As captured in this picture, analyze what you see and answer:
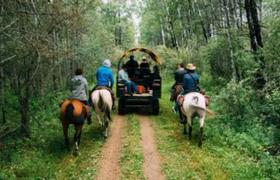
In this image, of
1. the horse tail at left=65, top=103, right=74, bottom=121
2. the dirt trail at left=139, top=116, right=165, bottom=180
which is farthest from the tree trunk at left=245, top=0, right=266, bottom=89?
the horse tail at left=65, top=103, right=74, bottom=121

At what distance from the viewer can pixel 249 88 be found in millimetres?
15766

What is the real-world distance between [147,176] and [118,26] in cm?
5551

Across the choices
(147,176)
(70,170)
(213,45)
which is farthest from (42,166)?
(213,45)

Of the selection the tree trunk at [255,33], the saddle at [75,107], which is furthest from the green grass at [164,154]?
the tree trunk at [255,33]

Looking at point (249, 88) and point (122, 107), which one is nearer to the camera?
point (249, 88)

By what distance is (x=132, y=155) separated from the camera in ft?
41.5

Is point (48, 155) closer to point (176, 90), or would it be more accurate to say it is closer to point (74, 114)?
point (74, 114)

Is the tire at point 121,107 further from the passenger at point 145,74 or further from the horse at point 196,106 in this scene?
the horse at point 196,106

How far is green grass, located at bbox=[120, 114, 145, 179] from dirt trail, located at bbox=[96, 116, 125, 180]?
0.55 ft

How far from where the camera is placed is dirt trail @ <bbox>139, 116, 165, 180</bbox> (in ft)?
36.5

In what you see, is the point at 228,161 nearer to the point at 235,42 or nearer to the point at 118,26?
the point at 235,42

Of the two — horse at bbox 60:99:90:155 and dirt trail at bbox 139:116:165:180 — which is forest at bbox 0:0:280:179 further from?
horse at bbox 60:99:90:155

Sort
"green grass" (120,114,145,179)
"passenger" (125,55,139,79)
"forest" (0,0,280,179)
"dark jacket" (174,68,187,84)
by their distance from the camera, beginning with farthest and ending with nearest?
1. "passenger" (125,55,139,79)
2. "dark jacket" (174,68,187,84)
3. "forest" (0,0,280,179)
4. "green grass" (120,114,145,179)

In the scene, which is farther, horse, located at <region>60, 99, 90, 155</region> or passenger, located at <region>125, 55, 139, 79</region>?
passenger, located at <region>125, 55, 139, 79</region>
